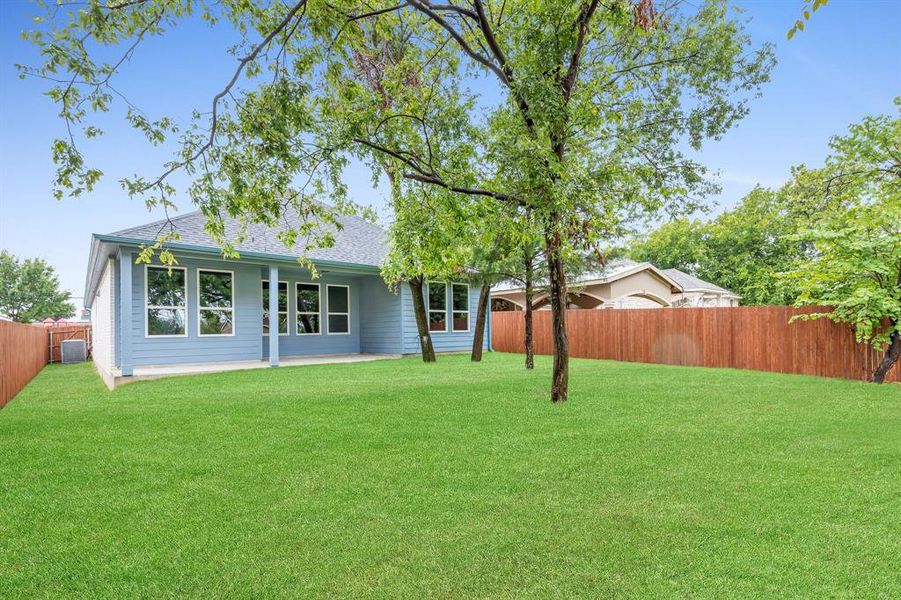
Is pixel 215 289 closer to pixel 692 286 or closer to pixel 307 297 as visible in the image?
pixel 307 297

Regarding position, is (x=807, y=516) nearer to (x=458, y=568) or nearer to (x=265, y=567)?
(x=458, y=568)

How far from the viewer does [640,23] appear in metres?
5.27

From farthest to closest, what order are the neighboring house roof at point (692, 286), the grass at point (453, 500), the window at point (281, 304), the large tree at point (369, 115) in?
the neighboring house roof at point (692, 286)
the window at point (281, 304)
the large tree at point (369, 115)
the grass at point (453, 500)

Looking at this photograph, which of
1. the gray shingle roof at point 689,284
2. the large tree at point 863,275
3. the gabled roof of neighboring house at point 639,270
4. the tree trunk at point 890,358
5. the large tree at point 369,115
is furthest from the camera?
the gray shingle roof at point 689,284

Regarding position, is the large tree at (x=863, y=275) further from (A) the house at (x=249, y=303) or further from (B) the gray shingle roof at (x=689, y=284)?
(B) the gray shingle roof at (x=689, y=284)

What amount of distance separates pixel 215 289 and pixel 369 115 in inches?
286

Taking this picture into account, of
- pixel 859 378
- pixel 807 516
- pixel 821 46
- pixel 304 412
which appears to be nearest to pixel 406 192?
pixel 304 412

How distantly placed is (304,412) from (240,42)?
4.35m

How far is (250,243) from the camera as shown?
11.6 meters


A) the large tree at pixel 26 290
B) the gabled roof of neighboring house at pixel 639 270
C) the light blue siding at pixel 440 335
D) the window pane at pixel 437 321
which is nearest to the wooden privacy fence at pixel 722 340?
the light blue siding at pixel 440 335

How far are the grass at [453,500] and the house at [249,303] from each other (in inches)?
167

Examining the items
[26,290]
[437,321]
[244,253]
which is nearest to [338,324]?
[437,321]

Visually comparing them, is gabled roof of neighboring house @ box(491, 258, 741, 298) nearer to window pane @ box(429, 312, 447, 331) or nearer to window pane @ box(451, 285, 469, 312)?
window pane @ box(451, 285, 469, 312)

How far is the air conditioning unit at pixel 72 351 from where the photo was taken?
1554cm
